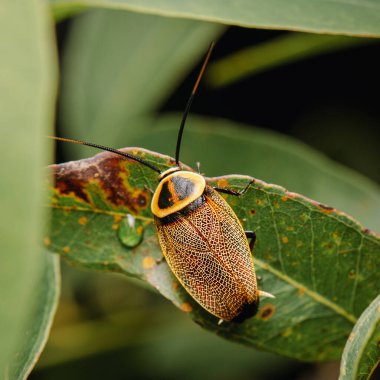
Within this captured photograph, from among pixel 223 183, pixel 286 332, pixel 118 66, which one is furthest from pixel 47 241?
pixel 118 66

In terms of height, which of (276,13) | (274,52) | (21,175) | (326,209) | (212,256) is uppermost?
(276,13)

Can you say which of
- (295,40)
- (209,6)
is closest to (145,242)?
(209,6)

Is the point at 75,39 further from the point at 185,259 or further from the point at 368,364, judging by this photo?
Answer: the point at 368,364

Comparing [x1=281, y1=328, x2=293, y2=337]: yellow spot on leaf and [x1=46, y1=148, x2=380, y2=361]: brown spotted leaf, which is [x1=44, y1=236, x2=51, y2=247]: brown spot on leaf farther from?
[x1=281, y1=328, x2=293, y2=337]: yellow spot on leaf

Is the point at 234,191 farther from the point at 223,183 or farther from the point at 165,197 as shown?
the point at 165,197

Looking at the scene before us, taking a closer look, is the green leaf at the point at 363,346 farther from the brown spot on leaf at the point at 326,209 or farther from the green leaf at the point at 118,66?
the green leaf at the point at 118,66

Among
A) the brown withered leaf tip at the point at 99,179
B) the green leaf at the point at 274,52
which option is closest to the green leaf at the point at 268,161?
the green leaf at the point at 274,52

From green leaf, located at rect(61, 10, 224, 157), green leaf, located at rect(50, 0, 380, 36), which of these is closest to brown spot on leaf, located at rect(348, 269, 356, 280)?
green leaf, located at rect(50, 0, 380, 36)
